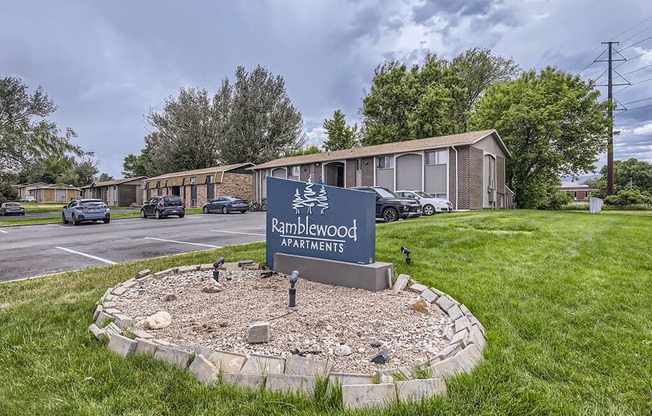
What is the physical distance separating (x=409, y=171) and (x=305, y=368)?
21.0m

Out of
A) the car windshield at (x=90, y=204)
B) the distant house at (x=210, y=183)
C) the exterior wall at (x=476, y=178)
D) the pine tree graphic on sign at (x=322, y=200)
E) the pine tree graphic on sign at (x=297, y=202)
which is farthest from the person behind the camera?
the distant house at (x=210, y=183)

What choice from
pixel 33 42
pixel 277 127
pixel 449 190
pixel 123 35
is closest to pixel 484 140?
pixel 449 190

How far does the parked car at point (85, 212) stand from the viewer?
1892 centimetres

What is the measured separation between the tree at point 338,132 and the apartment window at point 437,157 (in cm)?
1989

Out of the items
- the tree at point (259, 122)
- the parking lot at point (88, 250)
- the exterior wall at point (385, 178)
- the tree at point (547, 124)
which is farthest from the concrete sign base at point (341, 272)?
the tree at point (259, 122)

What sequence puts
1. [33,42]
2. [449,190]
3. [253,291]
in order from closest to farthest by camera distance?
[253,291]
[33,42]
[449,190]

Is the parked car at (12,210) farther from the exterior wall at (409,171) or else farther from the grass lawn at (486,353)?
the grass lawn at (486,353)

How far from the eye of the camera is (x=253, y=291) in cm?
442

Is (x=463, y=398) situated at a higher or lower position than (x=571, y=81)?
lower

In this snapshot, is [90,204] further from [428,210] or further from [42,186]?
[42,186]


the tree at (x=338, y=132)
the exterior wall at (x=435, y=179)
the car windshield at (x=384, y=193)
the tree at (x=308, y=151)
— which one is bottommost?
the car windshield at (x=384, y=193)

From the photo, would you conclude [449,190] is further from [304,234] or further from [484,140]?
[304,234]

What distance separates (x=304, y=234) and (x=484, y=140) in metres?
19.6

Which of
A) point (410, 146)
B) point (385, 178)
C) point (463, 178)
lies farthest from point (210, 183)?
point (463, 178)
